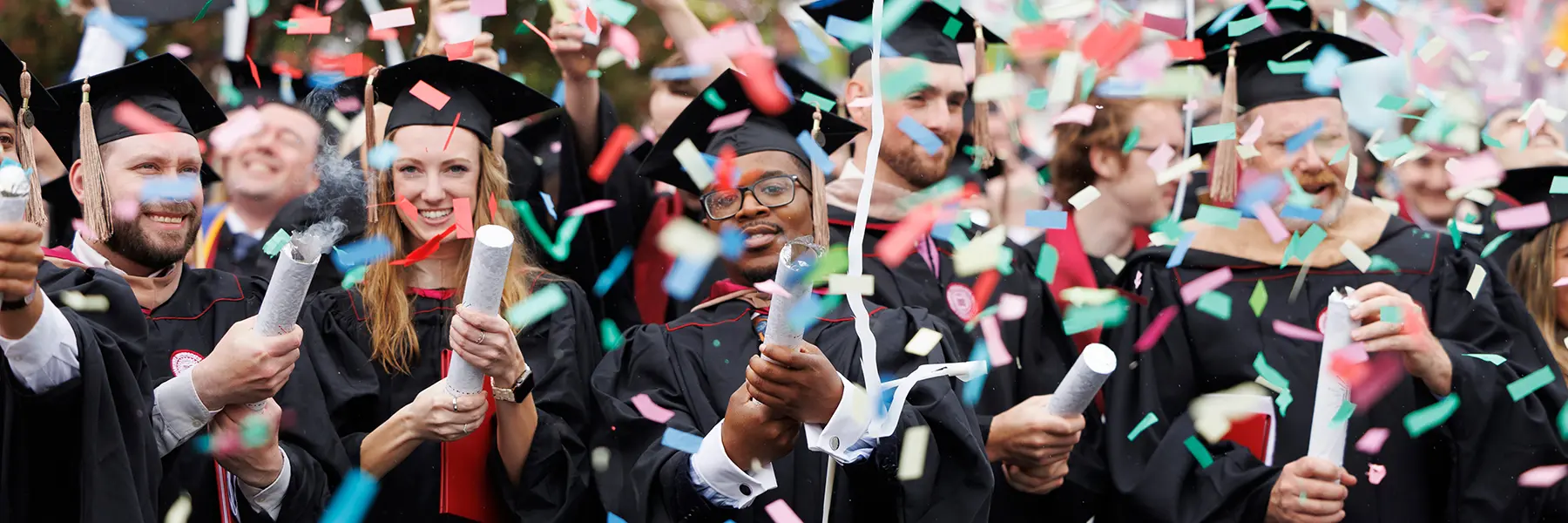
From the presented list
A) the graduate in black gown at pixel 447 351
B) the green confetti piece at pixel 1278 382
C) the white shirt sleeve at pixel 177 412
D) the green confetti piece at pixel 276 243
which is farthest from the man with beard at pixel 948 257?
the white shirt sleeve at pixel 177 412

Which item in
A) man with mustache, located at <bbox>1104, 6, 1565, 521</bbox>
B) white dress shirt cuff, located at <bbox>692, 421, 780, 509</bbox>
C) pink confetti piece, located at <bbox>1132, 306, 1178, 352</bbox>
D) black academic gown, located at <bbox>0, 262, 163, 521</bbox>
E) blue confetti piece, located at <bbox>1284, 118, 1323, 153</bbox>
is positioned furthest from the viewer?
blue confetti piece, located at <bbox>1284, 118, 1323, 153</bbox>

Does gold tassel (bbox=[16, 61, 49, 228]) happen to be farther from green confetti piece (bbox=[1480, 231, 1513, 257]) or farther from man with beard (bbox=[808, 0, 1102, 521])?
green confetti piece (bbox=[1480, 231, 1513, 257])

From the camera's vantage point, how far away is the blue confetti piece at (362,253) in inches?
193

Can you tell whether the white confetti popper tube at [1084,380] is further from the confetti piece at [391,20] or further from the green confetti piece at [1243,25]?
the confetti piece at [391,20]

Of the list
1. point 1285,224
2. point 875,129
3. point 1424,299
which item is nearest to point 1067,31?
point 1285,224

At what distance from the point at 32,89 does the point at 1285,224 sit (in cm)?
377

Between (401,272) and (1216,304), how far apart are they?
255cm

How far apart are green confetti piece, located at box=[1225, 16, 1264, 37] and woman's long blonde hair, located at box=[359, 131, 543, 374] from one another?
2544mm

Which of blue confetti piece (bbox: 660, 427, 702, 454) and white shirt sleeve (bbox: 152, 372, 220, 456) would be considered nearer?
white shirt sleeve (bbox: 152, 372, 220, 456)

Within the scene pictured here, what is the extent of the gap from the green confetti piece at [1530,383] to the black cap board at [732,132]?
2.17 metres

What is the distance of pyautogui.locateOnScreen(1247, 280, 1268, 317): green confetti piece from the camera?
5.13m

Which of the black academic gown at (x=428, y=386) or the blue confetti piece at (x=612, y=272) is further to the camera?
the blue confetti piece at (x=612, y=272)

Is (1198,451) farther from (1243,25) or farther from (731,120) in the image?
(731,120)

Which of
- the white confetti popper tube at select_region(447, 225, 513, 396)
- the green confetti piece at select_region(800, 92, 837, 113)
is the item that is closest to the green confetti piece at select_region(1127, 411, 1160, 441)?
the green confetti piece at select_region(800, 92, 837, 113)
